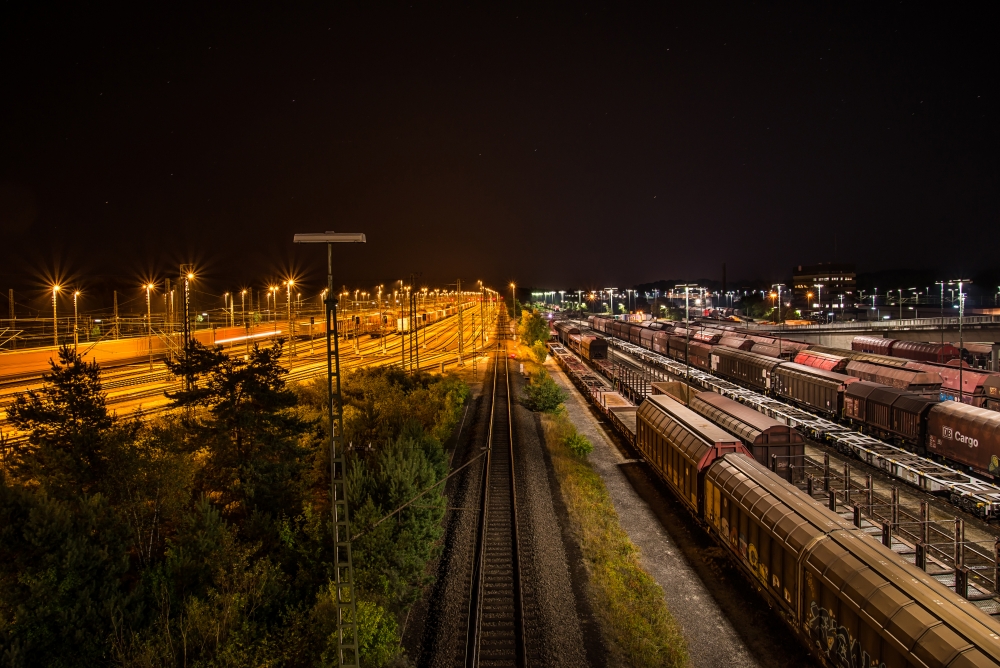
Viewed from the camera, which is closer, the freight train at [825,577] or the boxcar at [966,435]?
the freight train at [825,577]

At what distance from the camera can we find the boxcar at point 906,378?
2764 cm

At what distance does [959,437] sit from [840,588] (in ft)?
50.9

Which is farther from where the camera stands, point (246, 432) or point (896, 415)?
point (896, 415)

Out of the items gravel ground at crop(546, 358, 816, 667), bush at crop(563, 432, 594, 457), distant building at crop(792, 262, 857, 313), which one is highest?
distant building at crop(792, 262, 857, 313)

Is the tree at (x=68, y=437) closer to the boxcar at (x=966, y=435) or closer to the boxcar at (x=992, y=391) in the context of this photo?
the boxcar at (x=966, y=435)

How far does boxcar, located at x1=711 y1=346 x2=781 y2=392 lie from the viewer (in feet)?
118

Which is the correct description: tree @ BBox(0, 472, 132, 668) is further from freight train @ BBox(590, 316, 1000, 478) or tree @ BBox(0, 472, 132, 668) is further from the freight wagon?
the freight wagon

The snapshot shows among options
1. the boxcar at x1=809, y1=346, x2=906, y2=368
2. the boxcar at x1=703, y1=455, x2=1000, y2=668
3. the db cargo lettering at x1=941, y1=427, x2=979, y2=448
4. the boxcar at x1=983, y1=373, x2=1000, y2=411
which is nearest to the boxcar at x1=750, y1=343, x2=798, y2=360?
the boxcar at x1=809, y1=346, x2=906, y2=368

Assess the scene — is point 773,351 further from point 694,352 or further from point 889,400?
point 889,400

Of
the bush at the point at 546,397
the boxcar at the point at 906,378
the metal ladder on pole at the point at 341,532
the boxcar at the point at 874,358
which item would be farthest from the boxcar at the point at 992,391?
the metal ladder on pole at the point at 341,532

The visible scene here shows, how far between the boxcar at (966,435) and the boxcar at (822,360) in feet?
46.1

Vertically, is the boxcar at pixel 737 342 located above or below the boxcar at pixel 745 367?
above

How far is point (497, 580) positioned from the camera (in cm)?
1391

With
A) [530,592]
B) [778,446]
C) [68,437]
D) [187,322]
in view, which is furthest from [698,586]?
[187,322]
